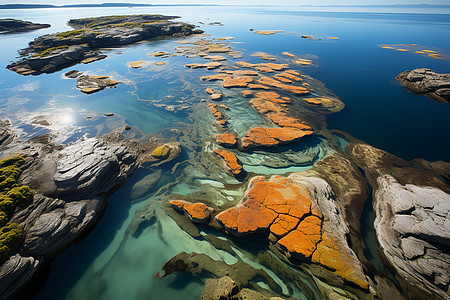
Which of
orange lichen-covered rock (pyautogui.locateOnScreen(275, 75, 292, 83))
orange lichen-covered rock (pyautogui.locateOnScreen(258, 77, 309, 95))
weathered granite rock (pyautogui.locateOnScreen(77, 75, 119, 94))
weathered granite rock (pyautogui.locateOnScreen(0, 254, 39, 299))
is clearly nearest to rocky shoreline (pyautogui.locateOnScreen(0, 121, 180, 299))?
weathered granite rock (pyautogui.locateOnScreen(0, 254, 39, 299))

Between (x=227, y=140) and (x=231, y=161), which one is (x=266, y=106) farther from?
(x=231, y=161)

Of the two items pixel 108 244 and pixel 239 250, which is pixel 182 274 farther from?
pixel 108 244

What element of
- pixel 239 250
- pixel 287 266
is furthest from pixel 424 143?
pixel 239 250

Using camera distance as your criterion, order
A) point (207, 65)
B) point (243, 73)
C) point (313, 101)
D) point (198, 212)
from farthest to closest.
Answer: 1. point (207, 65)
2. point (243, 73)
3. point (313, 101)
4. point (198, 212)

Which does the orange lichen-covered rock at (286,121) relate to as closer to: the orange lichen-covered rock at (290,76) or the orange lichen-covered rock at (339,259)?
the orange lichen-covered rock at (339,259)

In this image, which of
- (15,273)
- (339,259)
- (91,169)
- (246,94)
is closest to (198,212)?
(339,259)

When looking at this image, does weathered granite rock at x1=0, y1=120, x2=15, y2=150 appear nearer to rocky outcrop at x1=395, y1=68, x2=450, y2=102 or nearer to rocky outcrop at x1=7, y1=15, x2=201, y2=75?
rocky outcrop at x1=7, y1=15, x2=201, y2=75

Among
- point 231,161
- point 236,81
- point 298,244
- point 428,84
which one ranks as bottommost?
point 231,161
